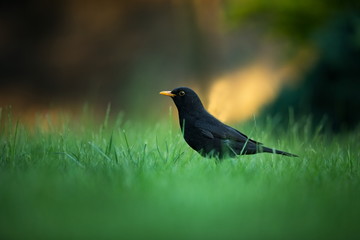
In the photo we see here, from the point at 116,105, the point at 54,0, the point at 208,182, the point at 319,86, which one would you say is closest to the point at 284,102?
the point at 319,86

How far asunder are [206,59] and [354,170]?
12.2m

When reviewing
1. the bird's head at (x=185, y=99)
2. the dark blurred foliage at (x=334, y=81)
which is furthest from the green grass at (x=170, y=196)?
the dark blurred foliage at (x=334, y=81)

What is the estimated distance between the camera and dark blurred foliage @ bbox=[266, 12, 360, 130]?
8.94 meters

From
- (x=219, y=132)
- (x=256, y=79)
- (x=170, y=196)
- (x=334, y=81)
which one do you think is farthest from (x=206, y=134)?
(x=256, y=79)

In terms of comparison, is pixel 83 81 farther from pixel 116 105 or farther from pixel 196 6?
pixel 196 6

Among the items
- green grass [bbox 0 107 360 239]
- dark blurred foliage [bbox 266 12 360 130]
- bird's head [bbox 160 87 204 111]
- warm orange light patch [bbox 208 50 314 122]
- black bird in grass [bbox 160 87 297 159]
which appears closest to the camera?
green grass [bbox 0 107 360 239]

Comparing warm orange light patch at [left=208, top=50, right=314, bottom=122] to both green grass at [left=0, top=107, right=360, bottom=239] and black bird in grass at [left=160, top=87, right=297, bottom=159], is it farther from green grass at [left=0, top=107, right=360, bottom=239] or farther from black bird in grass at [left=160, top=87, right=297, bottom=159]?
green grass at [left=0, top=107, right=360, bottom=239]

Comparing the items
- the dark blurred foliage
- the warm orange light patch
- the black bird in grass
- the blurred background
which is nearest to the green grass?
the black bird in grass

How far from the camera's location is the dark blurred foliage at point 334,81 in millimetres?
8938

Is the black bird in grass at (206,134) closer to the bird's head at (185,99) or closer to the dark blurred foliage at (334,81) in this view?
the bird's head at (185,99)

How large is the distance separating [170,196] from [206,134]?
5.63 feet

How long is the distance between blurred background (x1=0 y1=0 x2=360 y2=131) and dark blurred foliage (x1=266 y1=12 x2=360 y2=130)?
2.48m

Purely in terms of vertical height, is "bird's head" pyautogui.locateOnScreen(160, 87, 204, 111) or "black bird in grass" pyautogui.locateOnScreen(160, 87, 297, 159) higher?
"bird's head" pyautogui.locateOnScreen(160, 87, 204, 111)

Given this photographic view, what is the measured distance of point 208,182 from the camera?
3.17m
